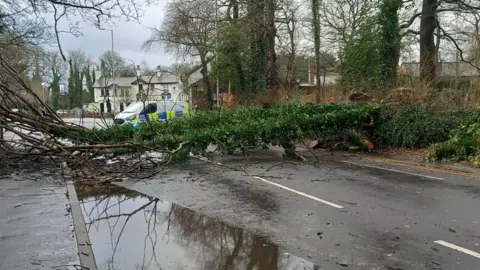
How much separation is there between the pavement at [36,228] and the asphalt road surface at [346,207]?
208 centimetres

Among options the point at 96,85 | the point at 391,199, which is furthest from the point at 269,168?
the point at 96,85

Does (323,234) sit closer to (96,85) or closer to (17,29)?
(17,29)

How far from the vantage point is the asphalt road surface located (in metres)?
5.47

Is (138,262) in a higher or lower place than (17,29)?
lower

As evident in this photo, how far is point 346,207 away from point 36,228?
4827 mm

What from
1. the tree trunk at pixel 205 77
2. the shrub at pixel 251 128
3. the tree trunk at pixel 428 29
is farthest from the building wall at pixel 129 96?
the tree trunk at pixel 428 29

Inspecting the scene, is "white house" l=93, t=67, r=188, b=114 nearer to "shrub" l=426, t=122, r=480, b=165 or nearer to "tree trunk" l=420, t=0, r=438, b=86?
"shrub" l=426, t=122, r=480, b=165

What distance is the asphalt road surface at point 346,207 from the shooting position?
547 cm

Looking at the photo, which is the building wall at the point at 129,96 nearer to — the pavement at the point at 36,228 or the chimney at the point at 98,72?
the chimney at the point at 98,72

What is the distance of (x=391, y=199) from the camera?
858 centimetres

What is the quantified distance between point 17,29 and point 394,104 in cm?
1306

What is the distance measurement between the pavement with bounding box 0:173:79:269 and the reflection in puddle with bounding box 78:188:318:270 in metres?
0.38

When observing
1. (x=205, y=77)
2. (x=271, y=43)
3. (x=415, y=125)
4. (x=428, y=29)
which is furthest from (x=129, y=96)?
(x=415, y=125)

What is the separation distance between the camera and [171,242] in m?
6.09
